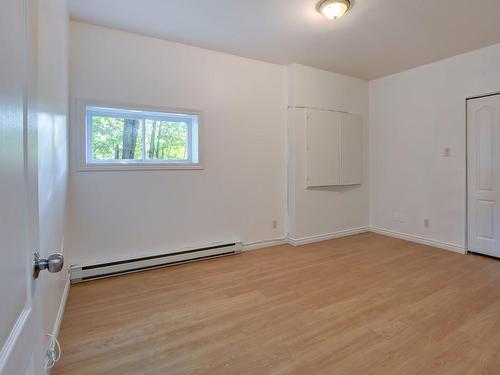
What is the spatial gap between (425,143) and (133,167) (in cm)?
408

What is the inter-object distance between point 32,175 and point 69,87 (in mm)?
2605

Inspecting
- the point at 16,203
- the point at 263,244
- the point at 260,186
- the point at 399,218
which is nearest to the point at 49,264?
the point at 16,203

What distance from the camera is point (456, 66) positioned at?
3752 mm

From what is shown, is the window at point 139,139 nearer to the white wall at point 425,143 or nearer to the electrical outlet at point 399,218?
the white wall at point 425,143

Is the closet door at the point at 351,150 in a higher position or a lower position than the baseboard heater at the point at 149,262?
higher

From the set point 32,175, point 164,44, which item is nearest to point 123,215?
point 164,44

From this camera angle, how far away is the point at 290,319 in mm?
2180

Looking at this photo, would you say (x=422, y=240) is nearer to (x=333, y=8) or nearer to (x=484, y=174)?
(x=484, y=174)

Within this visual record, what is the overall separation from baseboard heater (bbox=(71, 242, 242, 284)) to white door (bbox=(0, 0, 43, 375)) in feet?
7.82

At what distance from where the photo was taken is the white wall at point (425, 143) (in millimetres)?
3721

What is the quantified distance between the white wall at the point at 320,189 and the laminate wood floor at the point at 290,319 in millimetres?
1000

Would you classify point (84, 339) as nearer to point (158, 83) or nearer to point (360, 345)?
point (360, 345)

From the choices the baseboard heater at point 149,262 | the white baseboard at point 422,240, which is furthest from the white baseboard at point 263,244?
the white baseboard at point 422,240

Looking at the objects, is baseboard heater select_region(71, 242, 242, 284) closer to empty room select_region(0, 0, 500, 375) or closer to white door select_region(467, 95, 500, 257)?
empty room select_region(0, 0, 500, 375)
